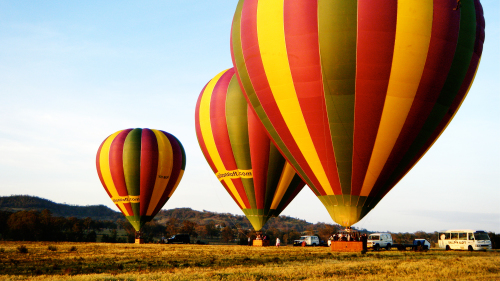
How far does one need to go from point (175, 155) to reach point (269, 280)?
33884mm

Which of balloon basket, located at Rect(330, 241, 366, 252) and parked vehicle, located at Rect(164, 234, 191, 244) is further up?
balloon basket, located at Rect(330, 241, 366, 252)

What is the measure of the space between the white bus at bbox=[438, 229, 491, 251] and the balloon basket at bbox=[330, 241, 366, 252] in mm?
10888

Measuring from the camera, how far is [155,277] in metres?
13.9

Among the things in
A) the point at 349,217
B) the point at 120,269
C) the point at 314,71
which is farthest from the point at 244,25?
the point at 120,269

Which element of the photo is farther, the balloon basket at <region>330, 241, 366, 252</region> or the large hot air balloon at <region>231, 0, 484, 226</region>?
the balloon basket at <region>330, 241, 366, 252</region>

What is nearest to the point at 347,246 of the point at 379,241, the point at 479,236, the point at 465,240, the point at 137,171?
the point at 379,241

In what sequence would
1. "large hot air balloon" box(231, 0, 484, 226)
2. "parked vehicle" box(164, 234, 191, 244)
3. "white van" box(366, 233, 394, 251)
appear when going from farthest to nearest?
"parked vehicle" box(164, 234, 191, 244) → "white van" box(366, 233, 394, 251) → "large hot air balloon" box(231, 0, 484, 226)

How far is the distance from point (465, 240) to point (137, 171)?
27.8m

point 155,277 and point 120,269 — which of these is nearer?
point 155,277

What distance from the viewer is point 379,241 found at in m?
32.6

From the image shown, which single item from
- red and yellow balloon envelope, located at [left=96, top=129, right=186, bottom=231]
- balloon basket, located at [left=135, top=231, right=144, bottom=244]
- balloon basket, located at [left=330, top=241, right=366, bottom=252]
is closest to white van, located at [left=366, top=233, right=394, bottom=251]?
balloon basket, located at [left=330, top=241, right=366, bottom=252]

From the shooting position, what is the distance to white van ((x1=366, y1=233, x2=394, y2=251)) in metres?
32.2

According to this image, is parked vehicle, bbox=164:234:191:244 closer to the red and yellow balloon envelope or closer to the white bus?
the red and yellow balloon envelope

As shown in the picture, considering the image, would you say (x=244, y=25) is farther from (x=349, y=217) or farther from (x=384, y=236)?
(x=384, y=236)
